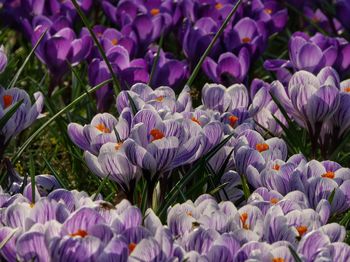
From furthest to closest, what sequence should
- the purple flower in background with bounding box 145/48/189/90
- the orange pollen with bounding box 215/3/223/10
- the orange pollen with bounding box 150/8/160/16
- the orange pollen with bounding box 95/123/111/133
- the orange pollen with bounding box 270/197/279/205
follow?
the orange pollen with bounding box 215/3/223/10 < the orange pollen with bounding box 150/8/160/16 < the purple flower in background with bounding box 145/48/189/90 < the orange pollen with bounding box 95/123/111/133 < the orange pollen with bounding box 270/197/279/205

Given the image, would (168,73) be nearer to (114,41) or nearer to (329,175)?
(114,41)

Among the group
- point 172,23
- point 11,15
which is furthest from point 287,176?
point 11,15

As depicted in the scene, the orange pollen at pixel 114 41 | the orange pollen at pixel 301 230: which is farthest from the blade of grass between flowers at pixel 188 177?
the orange pollen at pixel 114 41

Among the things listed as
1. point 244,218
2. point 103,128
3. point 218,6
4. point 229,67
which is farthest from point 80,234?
point 218,6

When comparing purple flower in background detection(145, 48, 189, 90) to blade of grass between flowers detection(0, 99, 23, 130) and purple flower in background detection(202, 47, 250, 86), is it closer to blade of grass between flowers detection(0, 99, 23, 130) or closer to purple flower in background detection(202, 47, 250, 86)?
purple flower in background detection(202, 47, 250, 86)

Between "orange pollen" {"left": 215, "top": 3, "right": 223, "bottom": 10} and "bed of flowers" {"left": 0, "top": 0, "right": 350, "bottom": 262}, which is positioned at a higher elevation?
"bed of flowers" {"left": 0, "top": 0, "right": 350, "bottom": 262}

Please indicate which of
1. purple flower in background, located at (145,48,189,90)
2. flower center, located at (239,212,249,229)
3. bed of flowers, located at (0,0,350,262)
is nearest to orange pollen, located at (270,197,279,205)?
bed of flowers, located at (0,0,350,262)

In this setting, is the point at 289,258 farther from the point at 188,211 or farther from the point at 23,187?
the point at 23,187
